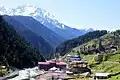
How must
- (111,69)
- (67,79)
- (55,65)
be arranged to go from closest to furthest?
(67,79) < (111,69) < (55,65)

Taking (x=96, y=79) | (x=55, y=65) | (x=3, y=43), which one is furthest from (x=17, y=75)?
(x=96, y=79)

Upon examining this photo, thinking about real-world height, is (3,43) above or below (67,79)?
above

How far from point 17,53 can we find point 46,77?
2614 inches

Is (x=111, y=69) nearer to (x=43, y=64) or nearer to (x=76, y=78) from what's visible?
(x=76, y=78)

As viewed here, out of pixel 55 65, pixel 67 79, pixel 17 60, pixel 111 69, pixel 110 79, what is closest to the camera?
pixel 110 79

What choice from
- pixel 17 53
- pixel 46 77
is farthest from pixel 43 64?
pixel 46 77

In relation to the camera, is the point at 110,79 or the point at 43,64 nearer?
the point at 110,79

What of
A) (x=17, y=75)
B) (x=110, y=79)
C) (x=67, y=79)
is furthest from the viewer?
(x=17, y=75)

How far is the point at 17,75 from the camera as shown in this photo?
155500 mm

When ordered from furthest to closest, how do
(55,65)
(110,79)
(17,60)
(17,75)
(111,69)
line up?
1. (17,60)
2. (55,65)
3. (17,75)
4. (111,69)
5. (110,79)

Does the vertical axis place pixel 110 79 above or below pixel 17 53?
below

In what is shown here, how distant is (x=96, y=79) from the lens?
107062 millimetres

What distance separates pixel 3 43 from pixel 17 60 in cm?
1246

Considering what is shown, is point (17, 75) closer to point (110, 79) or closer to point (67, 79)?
point (67, 79)
